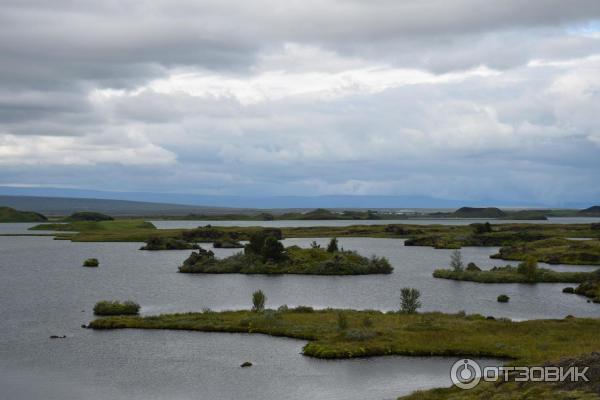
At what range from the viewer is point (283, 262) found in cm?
12531

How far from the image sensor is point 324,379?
157 ft

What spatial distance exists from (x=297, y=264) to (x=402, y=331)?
64.3 metres

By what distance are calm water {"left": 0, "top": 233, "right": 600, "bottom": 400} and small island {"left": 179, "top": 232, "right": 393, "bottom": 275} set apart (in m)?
4.93

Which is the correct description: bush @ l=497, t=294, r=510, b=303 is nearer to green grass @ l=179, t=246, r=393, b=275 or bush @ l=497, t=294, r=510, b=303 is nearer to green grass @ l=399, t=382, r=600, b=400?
green grass @ l=179, t=246, r=393, b=275

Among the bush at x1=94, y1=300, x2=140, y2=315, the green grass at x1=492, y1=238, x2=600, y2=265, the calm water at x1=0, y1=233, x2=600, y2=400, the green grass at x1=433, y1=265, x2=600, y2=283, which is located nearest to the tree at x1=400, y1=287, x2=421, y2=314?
the calm water at x1=0, y1=233, x2=600, y2=400

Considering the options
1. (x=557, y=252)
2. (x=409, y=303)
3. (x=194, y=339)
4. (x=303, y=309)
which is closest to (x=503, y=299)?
(x=409, y=303)

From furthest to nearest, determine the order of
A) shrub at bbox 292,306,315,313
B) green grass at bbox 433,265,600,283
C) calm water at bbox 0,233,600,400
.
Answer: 1. green grass at bbox 433,265,600,283
2. shrub at bbox 292,306,315,313
3. calm water at bbox 0,233,600,400

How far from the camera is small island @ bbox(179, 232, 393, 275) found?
12012 centimetres

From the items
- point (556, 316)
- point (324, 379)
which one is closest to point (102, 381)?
point (324, 379)

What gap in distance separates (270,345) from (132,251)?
11901 centimetres

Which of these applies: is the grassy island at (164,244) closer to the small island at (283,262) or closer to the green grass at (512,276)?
the small island at (283,262)

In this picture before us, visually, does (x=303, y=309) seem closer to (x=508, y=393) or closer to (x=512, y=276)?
(x=508, y=393)

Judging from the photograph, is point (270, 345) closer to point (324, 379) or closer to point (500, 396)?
point (324, 379)

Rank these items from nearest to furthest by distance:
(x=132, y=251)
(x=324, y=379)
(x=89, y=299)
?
(x=324, y=379) → (x=89, y=299) → (x=132, y=251)
